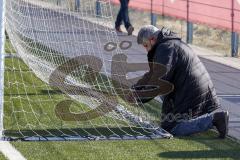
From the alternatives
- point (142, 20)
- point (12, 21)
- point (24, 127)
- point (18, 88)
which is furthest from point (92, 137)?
point (142, 20)

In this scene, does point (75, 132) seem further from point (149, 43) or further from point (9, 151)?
point (149, 43)

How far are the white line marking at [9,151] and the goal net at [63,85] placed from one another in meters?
0.31

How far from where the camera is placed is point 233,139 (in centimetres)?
945

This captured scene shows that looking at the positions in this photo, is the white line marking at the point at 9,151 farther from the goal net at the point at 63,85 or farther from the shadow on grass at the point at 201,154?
the shadow on grass at the point at 201,154

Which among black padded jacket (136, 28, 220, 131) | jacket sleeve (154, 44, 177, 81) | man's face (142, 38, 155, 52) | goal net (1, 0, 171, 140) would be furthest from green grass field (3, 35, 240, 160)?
man's face (142, 38, 155, 52)

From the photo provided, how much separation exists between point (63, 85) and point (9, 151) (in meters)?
3.91

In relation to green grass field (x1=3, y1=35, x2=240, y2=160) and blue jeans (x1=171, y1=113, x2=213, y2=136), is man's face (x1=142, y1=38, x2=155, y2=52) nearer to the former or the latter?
blue jeans (x1=171, y1=113, x2=213, y2=136)

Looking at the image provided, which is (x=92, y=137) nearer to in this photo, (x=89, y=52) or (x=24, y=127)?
(x=24, y=127)

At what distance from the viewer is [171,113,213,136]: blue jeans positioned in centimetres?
943

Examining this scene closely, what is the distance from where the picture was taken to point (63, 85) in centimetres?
1220

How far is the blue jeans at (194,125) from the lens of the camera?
943 centimetres

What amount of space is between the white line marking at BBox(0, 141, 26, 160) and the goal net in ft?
1.03

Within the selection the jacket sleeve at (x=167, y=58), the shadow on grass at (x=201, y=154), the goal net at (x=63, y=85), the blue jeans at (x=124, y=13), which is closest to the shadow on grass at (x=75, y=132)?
the goal net at (x=63, y=85)

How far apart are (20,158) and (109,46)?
998cm
